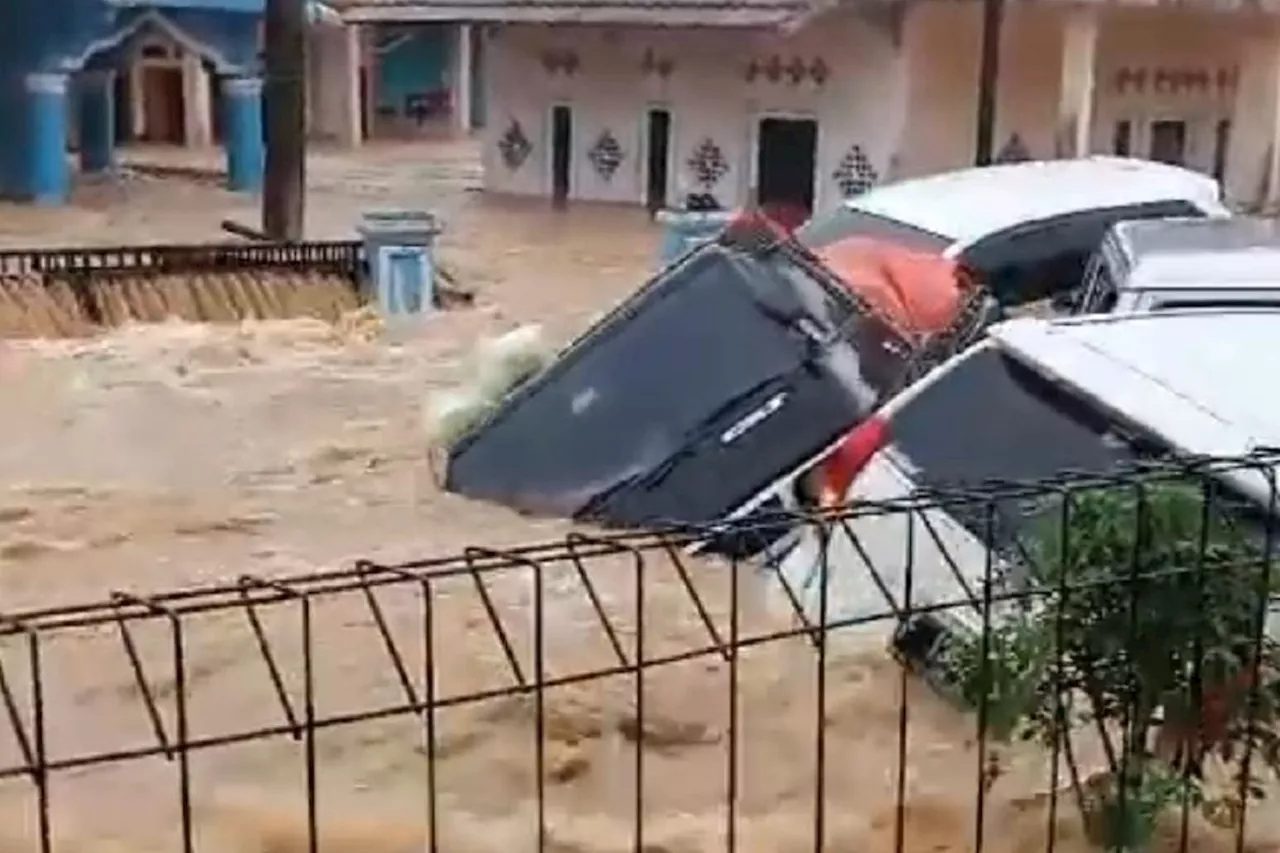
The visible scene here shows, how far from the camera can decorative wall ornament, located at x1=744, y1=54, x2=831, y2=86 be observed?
66.4 ft

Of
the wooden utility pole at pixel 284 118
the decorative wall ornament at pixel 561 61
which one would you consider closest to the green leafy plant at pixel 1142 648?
the wooden utility pole at pixel 284 118

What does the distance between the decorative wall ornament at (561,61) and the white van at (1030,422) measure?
50.0ft

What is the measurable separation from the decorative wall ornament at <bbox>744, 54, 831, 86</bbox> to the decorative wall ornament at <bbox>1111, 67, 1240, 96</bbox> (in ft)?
10.8

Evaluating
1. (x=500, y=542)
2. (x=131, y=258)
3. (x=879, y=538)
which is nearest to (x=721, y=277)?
(x=500, y=542)

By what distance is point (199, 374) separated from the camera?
11.5m

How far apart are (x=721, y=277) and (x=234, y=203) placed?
14194 mm

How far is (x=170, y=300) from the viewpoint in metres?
14.0

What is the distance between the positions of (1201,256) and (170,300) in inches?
306

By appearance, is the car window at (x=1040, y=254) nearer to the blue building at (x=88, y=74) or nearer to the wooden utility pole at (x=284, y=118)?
the wooden utility pole at (x=284, y=118)

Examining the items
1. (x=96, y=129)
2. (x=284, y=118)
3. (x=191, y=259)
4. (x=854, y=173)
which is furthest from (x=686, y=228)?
(x=96, y=129)

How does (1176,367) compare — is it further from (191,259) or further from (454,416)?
(191,259)

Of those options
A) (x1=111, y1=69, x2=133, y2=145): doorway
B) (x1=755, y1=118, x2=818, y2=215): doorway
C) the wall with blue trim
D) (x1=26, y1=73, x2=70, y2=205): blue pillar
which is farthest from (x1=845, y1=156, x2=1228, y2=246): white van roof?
the wall with blue trim

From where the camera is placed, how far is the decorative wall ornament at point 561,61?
70.6 ft

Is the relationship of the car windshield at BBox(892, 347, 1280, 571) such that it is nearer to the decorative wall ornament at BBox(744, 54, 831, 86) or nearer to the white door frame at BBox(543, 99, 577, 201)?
the decorative wall ornament at BBox(744, 54, 831, 86)
